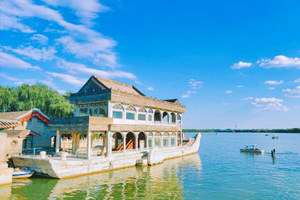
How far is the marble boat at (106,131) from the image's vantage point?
2158cm

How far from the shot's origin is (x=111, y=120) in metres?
25.6

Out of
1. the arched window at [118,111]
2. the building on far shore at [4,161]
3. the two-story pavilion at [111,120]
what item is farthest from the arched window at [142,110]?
the building on far shore at [4,161]

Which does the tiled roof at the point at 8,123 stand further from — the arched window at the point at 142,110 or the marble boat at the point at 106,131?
the arched window at the point at 142,110

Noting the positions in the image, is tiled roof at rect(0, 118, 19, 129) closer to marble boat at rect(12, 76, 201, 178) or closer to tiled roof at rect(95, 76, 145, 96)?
marble boat at rect(12, 76, 201, 178)

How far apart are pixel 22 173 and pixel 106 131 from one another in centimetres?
875

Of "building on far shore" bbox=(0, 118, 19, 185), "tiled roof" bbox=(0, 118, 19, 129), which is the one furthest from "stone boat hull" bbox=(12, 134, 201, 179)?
"tiled roof" bbox=(0, 118, 19, 129)

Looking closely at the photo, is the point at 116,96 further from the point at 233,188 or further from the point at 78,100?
the point at 233,188

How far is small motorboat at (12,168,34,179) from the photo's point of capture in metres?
20.1

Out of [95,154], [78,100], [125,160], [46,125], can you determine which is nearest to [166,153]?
[125,160]

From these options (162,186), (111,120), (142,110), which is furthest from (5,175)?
(142,110)

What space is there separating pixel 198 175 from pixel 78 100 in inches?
638

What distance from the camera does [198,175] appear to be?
976 inches

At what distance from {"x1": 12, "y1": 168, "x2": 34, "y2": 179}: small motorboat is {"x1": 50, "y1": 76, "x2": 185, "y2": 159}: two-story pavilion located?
455cm

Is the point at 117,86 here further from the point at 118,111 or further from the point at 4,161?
the point at 4,161
